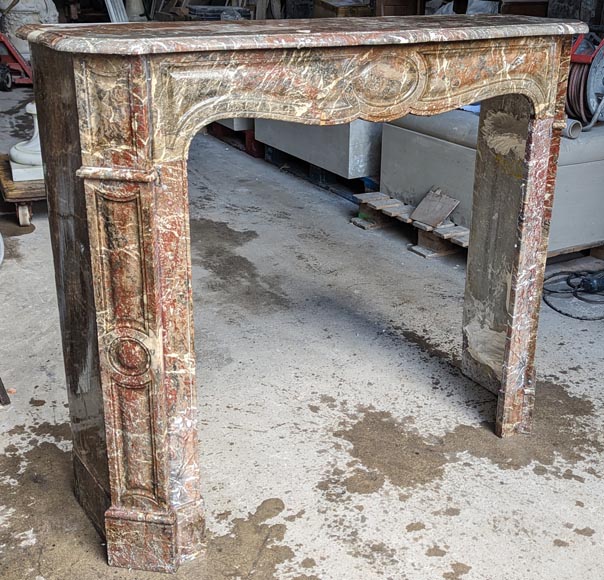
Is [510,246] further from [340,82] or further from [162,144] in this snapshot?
[162,144]

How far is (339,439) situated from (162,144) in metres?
1.63

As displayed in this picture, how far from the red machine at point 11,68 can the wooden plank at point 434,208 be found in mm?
6534

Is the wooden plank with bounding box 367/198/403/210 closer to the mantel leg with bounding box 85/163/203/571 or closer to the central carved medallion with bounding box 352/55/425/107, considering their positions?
the central carved medallion with bounding box 352/55/425/107

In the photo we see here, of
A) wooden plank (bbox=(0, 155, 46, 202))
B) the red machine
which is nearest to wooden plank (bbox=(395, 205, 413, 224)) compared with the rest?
wooden plank (bbox=(0, 155, 46, 202))

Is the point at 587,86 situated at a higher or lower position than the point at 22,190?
higher

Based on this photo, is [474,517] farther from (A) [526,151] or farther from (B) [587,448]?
(A) [526,151]

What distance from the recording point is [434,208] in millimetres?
5336

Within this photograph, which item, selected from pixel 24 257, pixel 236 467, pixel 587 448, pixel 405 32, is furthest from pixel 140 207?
pixel 24 257

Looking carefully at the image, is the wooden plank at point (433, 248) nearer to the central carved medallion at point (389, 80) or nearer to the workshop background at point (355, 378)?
the workshop background at point (355, 378)

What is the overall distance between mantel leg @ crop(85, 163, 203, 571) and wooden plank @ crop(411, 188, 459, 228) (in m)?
3.08

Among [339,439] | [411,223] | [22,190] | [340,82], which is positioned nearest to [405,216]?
[411,223]

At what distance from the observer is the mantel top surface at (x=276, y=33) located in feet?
6.79

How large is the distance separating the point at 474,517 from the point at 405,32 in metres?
1.73

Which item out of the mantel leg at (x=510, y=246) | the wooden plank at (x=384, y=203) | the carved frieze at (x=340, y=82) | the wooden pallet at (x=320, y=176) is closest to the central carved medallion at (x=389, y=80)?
the carved frieze at (x=340, y=82)
